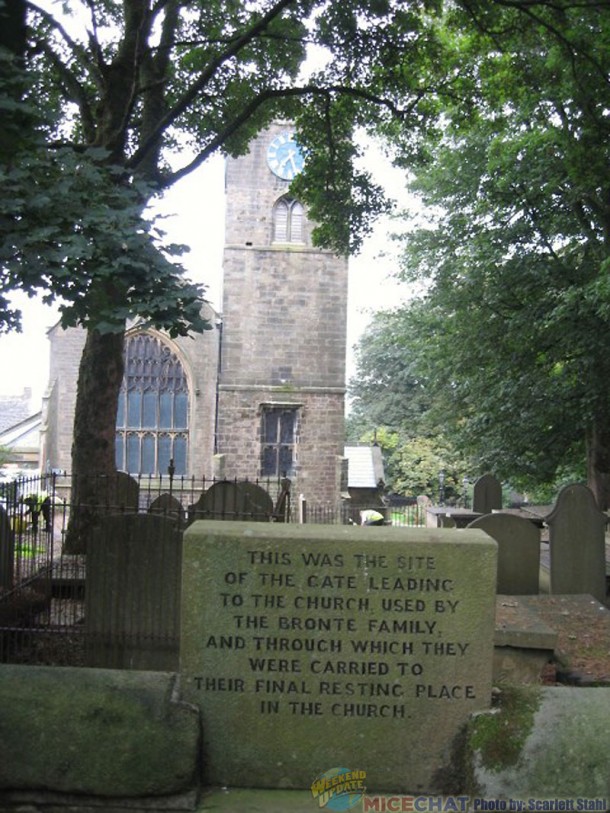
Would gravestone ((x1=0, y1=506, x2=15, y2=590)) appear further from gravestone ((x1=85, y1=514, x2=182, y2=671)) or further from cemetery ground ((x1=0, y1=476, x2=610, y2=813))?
cemetery ground ((x1=0, y1=476, x2=610, y2=813))

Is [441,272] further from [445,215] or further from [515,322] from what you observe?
[515,322]

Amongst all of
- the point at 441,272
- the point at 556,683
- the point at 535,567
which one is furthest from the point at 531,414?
the point at 556,683

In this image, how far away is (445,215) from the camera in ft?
66.1

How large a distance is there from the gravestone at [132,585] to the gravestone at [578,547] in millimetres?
4930

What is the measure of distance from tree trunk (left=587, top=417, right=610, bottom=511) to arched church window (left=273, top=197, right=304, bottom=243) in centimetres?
1244

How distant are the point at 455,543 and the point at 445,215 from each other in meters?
17.7

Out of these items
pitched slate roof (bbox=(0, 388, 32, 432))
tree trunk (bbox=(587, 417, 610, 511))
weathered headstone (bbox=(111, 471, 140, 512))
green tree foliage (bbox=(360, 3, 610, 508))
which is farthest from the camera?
pitched slate roof (bbox=(0, 388, 32, 432))

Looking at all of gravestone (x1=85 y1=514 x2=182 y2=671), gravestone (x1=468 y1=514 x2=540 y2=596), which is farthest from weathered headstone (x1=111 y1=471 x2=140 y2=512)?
gravestone (x1=85 y1=514 x2=182 y2=671)

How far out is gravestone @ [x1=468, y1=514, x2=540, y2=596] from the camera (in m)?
9.10

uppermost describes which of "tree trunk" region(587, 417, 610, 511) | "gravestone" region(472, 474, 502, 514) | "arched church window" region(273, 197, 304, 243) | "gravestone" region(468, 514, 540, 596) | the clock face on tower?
the clock face on tower

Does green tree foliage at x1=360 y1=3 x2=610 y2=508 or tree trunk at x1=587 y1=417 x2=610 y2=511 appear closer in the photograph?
green tree foliage at x1=360 y1=3 x2=610 y2=508

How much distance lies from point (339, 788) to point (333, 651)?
22.6 inches

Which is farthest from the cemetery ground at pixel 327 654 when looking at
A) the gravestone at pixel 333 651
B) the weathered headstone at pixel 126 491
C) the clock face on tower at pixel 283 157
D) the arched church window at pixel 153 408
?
the clock face on tower at pixel 283 157

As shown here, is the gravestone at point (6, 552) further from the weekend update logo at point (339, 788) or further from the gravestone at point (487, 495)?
the gravestone at point (487, 495)
